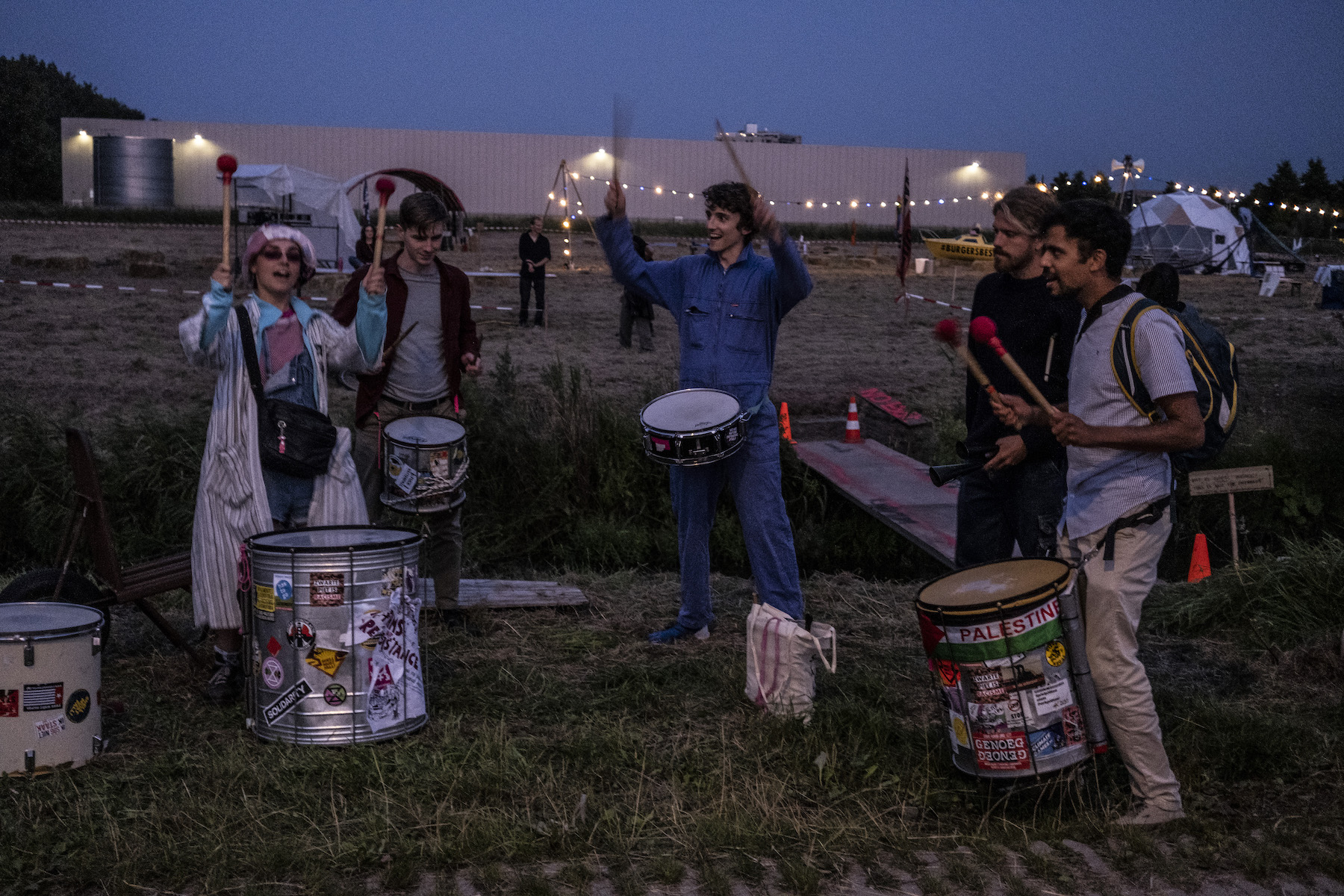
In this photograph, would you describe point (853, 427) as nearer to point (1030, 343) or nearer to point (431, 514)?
point (431, 514)

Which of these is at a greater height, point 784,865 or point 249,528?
point 249,528

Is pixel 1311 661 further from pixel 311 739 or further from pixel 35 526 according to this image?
pixel 35 526

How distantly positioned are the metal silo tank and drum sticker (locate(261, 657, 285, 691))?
145 feet

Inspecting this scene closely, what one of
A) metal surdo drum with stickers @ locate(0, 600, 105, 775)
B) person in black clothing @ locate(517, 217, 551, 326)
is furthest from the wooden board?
person in black clothing @ locate(517, 217, 551, 326)

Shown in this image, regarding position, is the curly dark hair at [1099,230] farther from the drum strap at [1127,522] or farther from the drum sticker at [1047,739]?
the drum sticker at [1047,739]

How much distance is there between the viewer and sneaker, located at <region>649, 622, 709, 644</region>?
226 inches

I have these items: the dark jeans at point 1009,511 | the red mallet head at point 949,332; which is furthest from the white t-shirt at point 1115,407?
the dark jeans at point 1009,511

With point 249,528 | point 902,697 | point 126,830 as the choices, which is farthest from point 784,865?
point 249,528

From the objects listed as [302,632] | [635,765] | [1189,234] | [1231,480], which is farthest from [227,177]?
[1189,234]

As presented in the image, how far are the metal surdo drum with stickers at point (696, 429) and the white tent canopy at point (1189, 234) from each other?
2938 cm

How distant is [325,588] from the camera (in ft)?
13.5

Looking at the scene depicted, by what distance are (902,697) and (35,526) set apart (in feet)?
22.8

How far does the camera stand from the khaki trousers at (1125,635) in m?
3.59

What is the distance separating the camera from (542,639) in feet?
19.2
